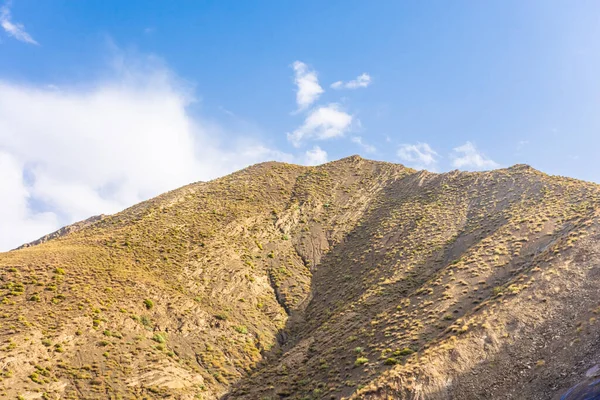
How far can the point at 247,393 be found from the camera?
32.7m

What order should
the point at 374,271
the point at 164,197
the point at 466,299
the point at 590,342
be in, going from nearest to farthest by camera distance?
1. the point at 590,342
2. the point at 466,299
3. the point at 374,271
4. the point at 164,197

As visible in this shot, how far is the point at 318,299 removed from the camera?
46125 mm

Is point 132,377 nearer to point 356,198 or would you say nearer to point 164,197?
point 164,197

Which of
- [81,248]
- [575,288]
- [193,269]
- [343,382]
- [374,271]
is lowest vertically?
[575,288]

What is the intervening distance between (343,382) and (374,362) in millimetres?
2484

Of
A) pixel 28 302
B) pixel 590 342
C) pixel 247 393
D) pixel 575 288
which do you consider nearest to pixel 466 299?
pixel 575 288

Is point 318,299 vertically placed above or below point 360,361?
above

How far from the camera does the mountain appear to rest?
88.5 feet

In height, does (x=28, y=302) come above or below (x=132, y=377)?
above

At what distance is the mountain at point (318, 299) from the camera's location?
27.0m

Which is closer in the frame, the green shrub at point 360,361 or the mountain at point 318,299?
the mountain at point 318,299

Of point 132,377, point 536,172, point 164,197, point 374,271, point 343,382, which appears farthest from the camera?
point 164,197

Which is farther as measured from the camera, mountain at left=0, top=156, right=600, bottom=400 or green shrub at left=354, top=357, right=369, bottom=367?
green shrub at left=354, top=357, right=369, bottom=367

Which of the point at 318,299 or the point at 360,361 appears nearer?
the point at 360,361
